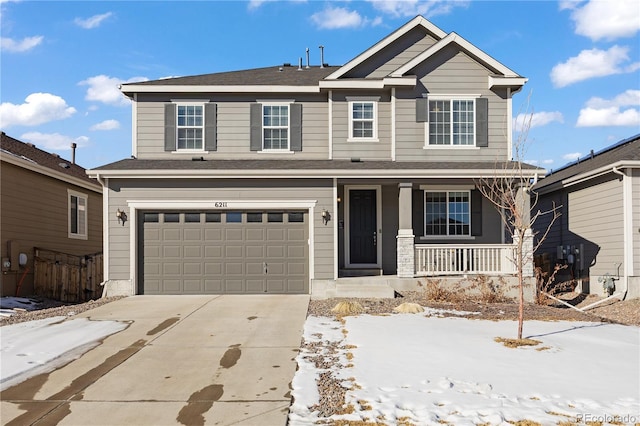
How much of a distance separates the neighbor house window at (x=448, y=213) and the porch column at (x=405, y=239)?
1577 mm

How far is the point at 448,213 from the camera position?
1543cm

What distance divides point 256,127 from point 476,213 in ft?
22.1

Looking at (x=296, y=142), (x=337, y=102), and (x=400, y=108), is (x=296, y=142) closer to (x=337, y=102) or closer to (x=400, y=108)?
(x=337, y=102)

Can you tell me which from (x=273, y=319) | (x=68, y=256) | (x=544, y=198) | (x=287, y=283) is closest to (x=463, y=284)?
(x=287, y=283)

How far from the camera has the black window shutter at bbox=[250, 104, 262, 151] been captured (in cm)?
1539

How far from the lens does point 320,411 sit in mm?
5656

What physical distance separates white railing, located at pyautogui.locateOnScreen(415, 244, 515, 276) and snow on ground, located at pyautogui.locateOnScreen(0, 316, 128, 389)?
7495 mm

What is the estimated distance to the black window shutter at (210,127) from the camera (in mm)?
15406

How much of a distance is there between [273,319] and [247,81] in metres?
8.09

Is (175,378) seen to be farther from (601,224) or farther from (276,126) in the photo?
(601,224)

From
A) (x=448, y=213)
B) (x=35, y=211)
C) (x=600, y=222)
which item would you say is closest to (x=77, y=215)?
(x=35, y=211)

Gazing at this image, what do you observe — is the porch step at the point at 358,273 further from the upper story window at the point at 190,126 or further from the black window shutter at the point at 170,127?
the black window shutter at the point at 170,127

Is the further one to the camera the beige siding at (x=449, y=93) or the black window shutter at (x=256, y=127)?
the black window shutter at (x=256, y=127)

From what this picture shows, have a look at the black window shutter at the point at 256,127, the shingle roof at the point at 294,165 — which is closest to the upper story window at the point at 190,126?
the shingle roof at the point at 294,165
